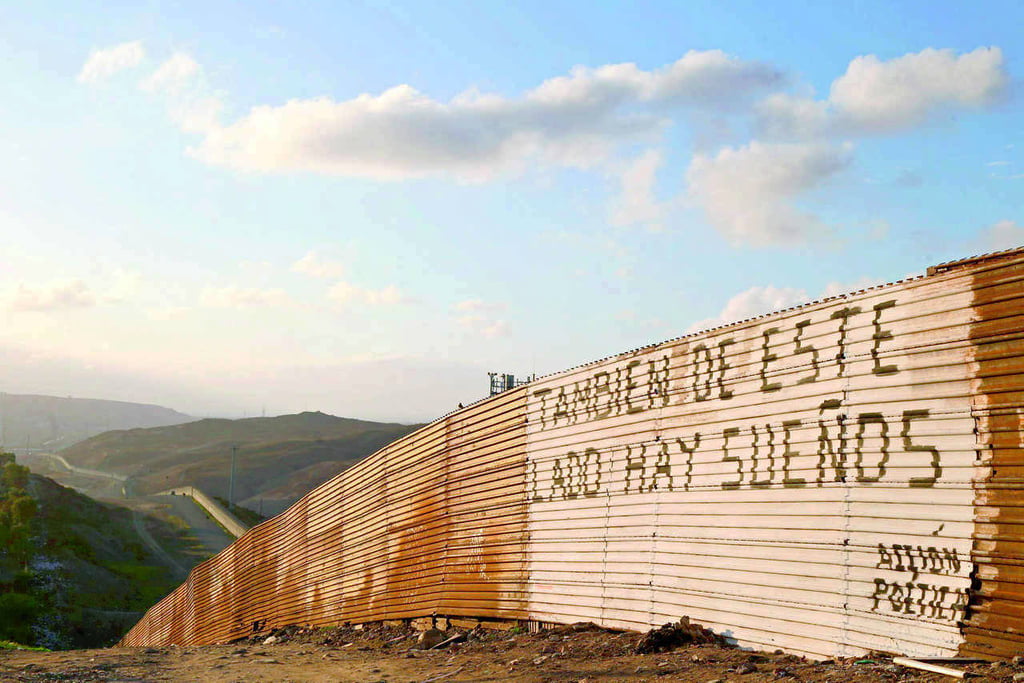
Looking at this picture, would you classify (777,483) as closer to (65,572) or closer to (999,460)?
(999,460)

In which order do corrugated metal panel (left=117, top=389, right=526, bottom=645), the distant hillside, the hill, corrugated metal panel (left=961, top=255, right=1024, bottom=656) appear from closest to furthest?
1. corrugated metal panel (left=961, top=255, right=1024, bottom=656)
2. corrugated metal panel (left=117, top=389, right=526, bottom=645)
3. the hill
4. the distant hillside

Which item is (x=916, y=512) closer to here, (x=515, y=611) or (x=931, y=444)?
(x=931, y=444)

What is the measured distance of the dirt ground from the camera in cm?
782

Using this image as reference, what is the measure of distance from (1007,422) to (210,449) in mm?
144199

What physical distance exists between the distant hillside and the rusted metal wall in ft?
234

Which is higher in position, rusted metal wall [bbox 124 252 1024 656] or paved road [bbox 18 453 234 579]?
rusted metal wall [bbox 124 252 1024 656]

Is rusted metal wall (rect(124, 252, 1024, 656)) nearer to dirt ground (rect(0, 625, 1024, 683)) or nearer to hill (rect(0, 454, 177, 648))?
dirt ground (rect(0, 625, 1024, 683))

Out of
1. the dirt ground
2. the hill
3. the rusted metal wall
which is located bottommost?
the hill

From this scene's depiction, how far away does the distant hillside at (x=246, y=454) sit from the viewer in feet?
332

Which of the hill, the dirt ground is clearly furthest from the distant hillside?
the dirt ground

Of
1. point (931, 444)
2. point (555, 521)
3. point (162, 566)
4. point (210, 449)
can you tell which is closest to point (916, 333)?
point (931, 444)

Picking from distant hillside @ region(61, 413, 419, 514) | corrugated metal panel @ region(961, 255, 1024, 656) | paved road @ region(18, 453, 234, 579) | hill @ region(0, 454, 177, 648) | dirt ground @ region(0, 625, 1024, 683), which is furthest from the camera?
distant hillside @ region(61, 413, 419, 514)

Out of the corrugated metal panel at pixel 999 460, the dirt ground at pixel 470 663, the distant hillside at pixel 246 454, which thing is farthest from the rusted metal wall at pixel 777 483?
the distant hillside at pixel 246 454

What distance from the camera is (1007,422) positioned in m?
6.97
